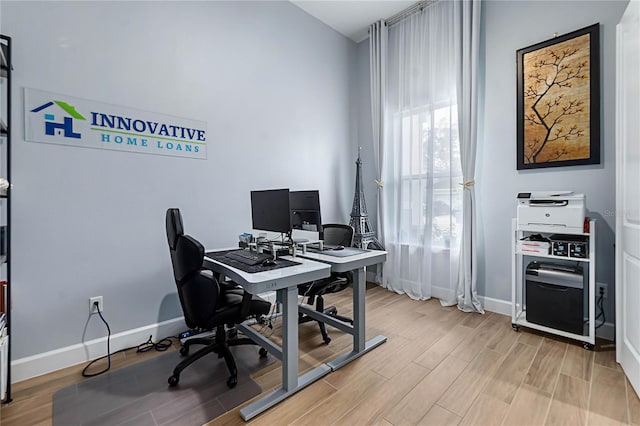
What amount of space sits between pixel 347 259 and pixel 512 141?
2231 millimetres

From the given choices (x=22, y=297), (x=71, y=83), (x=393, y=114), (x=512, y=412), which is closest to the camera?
(x=512, y=412)

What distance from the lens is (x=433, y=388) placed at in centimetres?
192

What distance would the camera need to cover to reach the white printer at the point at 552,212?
239 centimetres

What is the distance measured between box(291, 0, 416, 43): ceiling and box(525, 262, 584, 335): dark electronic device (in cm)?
330

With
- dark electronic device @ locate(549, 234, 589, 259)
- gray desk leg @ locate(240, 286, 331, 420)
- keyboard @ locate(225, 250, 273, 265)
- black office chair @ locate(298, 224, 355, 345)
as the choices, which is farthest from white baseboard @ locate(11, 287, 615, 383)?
gray desk leg @ locate(240, 286, 331, 420)

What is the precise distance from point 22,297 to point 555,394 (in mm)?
3529

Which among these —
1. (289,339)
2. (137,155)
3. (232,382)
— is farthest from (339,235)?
(137,155)

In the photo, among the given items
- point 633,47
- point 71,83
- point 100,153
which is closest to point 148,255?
point 100,153

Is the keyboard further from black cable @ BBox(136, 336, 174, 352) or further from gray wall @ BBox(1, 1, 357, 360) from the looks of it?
black cable @ BBox(136, 336, 174, 352)

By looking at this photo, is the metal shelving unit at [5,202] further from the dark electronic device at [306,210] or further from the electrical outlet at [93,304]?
the dark electronic device at [306,210]

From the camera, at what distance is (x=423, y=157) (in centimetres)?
368

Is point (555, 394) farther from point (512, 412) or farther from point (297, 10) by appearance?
point (297, 10)

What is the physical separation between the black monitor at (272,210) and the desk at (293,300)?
27 centimetres

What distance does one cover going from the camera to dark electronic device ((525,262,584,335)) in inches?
95.3
